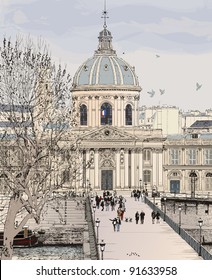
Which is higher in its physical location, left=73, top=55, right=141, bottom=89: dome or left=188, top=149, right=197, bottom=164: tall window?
left=73, top=55, right=141, bottom=89: dome

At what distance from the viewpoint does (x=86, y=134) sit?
95.4 m

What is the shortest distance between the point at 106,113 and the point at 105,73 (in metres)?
3.83

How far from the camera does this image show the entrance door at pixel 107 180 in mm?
96750

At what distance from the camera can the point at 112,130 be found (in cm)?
9569

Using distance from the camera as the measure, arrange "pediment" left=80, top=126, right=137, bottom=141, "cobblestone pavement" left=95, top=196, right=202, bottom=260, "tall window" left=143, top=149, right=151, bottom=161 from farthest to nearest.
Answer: "tall window" left=143, top=149, right=151, bottom=161 < "pediment" left=80, top=126, right=137, bottom=141 < "cobblestone pavement" left=95, top=196, right=202, bottom=260

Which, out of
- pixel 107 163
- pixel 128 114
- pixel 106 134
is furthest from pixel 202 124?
pixel 106 134

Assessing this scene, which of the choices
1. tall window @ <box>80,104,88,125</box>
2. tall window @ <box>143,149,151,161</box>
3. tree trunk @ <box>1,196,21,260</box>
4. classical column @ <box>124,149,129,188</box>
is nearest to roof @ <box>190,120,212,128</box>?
tall window @ <box>143,149,151,161</box>

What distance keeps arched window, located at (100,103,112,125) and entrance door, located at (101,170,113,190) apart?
5060 mm

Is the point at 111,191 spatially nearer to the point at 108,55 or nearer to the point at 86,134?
the point at 86,134

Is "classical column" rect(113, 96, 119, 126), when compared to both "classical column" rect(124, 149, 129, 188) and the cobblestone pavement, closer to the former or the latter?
"classical column" rect(124, 149, 129, 188)

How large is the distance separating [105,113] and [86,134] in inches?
179

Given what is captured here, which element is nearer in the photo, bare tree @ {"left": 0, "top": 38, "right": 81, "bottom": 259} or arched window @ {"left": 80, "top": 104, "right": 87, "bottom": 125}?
bare tree @ {"left": 0, "top": 38, "right": 81, "bottom": 259}

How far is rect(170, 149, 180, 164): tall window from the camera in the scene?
327 feet
